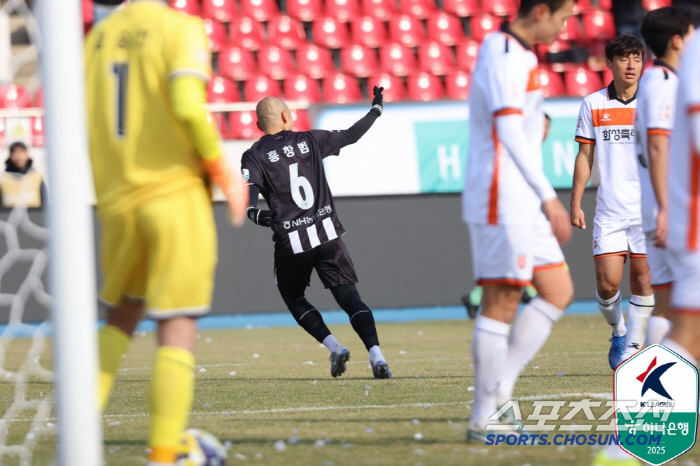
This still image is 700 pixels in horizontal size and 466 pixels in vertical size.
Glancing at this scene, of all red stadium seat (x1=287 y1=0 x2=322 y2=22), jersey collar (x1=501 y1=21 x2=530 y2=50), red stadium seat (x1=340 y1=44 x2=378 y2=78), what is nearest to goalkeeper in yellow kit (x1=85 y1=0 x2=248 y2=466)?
jersey collar (x1=501 y1=21 x2=530 y2=50)

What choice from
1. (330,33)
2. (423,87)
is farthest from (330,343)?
(330,33)

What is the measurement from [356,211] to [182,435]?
9349 millimetres

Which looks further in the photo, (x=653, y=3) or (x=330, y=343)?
(x=653, y=3)

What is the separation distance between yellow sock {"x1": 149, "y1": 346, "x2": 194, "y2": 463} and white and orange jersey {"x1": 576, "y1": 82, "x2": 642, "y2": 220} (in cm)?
388

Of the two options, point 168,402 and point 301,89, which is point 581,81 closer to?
point 301,89

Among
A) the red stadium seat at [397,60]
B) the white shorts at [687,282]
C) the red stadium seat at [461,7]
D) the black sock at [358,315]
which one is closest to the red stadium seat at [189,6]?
the red stadium seat at [397,60]

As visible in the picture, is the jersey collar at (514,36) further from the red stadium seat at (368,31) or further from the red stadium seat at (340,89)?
the red stadium seat at (368,31)

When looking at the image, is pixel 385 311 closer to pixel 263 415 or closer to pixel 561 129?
pixel 561 129

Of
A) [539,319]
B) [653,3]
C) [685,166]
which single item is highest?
[653,3]

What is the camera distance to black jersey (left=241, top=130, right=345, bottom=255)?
651 centimetres

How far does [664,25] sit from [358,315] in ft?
10.5

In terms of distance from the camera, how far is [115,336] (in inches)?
141

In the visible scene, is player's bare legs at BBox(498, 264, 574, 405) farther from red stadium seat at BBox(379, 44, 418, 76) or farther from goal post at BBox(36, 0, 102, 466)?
red stadium seat at BBox(379, 44, 418, 76)

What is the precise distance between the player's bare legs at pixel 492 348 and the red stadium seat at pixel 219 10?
13.0m
